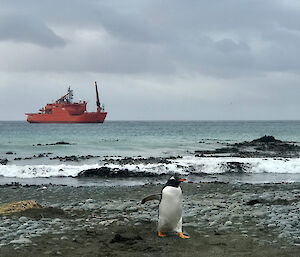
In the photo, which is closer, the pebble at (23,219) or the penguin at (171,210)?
the penguin at (171,210)

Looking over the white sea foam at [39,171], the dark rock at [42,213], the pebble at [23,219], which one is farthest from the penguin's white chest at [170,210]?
the white sea foam at [39,171]

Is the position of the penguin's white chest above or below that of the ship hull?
below

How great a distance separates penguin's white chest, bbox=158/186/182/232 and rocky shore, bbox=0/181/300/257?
Answer: 0.19 meters

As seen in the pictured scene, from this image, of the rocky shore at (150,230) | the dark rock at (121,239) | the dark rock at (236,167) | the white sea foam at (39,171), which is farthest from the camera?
the dark rock at (236,167)

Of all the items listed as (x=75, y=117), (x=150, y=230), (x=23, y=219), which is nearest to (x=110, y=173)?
(x=23, y=219)

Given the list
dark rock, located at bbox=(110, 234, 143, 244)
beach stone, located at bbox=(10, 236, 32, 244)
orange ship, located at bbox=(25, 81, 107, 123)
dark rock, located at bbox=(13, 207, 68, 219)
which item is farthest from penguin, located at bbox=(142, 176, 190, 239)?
orange ship, located at bbox=(25, 81, 107, 123)

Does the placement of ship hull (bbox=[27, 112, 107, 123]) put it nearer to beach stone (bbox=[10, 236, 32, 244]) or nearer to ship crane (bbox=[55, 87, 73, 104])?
ship crane (bbox=[55, 87, 73, 104])

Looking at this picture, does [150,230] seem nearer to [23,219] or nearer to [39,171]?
[23,219]

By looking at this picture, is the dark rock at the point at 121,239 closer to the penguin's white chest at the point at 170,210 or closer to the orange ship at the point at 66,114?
the penguin's white chest at the point at 170,210

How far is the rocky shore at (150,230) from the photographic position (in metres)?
5.05

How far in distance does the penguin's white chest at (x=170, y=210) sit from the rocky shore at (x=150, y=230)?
0.19 m

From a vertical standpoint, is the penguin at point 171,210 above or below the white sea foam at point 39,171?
above

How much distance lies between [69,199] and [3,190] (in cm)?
313

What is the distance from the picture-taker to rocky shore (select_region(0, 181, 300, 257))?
5.05 meters
